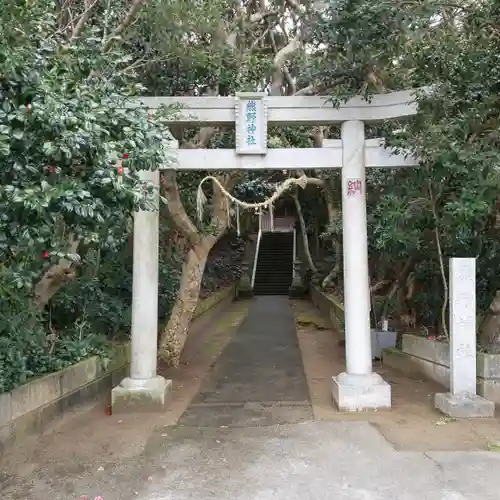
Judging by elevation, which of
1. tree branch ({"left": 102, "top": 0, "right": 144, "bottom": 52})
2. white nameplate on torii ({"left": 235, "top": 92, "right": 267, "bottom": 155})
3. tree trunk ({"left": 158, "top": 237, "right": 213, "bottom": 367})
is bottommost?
tree trunk ({"left": 158, "top": 237, "right": 213, "bottom": 367})

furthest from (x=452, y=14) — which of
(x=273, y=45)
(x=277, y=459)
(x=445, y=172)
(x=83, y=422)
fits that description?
(x=83, y=422)

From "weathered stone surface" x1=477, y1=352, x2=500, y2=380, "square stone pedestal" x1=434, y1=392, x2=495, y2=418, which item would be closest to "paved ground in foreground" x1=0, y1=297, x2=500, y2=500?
"square stone pedestal" x1=434, y1=392, x2=495, y2=418

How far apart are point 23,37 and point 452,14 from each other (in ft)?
15.5

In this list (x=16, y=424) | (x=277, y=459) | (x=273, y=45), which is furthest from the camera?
(x=273, y=45)

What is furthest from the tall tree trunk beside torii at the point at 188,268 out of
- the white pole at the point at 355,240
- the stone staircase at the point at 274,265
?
the stone staircase at the point at 274,265

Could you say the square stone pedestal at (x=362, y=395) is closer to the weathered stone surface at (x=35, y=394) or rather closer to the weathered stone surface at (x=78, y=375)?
the weathered stone surface at (x=78, y=375)

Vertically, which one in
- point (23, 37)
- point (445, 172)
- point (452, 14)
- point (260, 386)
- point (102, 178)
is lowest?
point (260, 386)

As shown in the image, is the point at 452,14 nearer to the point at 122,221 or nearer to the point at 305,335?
the point at 122,221

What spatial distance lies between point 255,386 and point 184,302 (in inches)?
68.0

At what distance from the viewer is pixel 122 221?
3.80 metres

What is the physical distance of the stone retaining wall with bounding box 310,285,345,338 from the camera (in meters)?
11.3

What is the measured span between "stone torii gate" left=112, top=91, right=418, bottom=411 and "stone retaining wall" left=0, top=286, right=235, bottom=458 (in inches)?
19.0

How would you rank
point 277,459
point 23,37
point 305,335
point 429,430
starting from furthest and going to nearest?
point 305,335
point 429,430
point 277,459
point 23,37

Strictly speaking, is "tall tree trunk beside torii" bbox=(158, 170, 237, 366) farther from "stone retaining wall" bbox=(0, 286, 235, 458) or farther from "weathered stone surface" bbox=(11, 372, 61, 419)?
"weathered stone surface" bbox=(11, 372, 61, 419)
